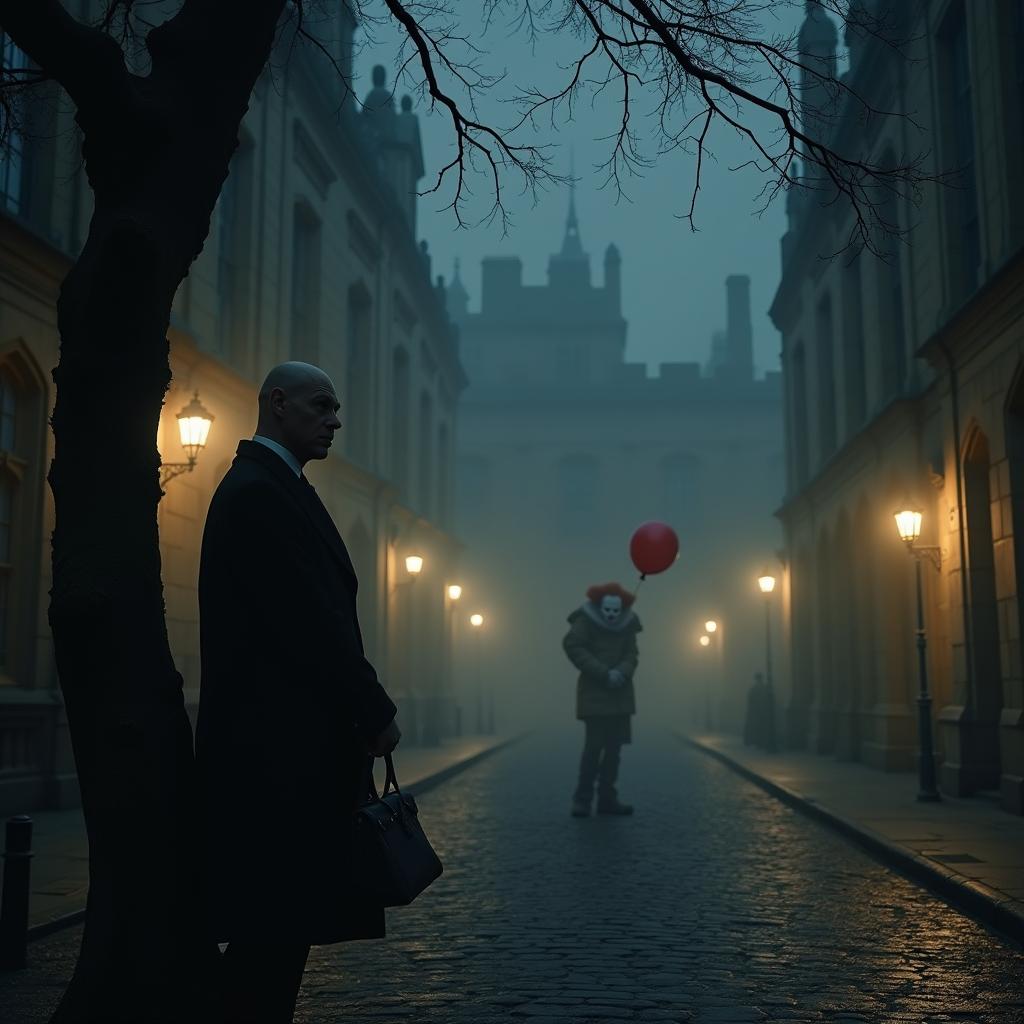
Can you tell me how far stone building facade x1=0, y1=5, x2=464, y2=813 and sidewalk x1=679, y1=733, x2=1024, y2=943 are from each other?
→ 5.48 meters

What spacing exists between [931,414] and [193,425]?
9.05 m

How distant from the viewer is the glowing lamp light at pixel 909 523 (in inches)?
545

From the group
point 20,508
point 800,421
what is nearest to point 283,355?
point 20,508

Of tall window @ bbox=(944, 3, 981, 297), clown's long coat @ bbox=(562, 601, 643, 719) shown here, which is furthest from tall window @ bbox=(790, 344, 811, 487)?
clown's long coat @ bbox=(562, 601, 643, 719)

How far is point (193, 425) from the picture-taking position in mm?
12531

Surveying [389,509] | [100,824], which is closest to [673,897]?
[100,824]

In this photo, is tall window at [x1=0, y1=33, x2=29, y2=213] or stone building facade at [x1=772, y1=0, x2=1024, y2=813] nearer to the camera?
tall window at [x1=0, y1=33, x2=29, y2=213]

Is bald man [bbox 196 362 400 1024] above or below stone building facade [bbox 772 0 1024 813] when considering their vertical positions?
below

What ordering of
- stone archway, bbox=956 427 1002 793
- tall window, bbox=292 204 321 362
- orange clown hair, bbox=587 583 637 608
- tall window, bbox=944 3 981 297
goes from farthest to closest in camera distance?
tall window, bbox=292 204 321 362 < tall window, bbox=944 3 981 297 < stone archway, bbox=956 427 1002 793 < orange clown hair, bbox=587 583 637 608

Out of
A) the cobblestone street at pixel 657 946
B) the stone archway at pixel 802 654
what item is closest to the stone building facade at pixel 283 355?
the cobblestone street at pixel 657 946

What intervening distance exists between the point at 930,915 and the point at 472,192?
472 cm

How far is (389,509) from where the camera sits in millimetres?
26000

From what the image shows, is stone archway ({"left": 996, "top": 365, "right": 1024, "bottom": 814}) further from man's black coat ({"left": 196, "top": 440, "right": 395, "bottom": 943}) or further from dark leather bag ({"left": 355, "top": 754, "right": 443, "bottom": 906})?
man's black coat ({"left": 196, "top": 440, "right": 395, "bottom": 943})

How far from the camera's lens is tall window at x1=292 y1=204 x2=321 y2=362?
2139 cm
